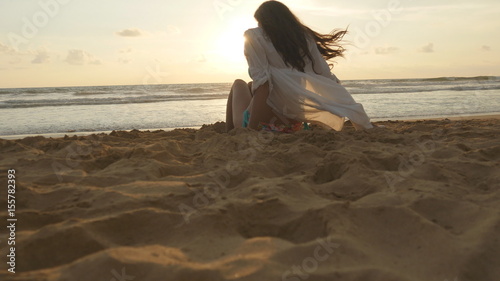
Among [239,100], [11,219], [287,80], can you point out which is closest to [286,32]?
[287,80]

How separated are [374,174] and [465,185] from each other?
1.45 feet

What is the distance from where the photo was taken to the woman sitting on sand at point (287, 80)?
3.61 m

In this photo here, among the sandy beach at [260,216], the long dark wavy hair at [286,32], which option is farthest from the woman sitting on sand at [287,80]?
the sandy beach at [260,216]

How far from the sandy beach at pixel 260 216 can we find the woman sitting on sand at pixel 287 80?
105cm

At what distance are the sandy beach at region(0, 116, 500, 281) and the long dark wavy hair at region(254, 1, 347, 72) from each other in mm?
1227

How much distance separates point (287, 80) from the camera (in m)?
3.68

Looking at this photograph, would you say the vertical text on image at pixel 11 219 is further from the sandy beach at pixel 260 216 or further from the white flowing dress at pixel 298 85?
the white flowing dress at pixel 298 85

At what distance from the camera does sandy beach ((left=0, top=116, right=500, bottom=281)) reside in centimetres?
127

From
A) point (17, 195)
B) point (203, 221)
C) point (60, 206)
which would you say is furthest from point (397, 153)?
point (17, 195)

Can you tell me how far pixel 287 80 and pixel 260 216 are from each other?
2199 millimetres

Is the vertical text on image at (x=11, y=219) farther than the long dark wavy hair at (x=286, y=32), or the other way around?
the long dark wavy hair at (x=286, y=32)

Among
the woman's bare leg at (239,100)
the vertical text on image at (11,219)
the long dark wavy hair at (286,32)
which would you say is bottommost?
the vertical text on image at (11,219)

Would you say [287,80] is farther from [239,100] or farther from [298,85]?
[239,100]

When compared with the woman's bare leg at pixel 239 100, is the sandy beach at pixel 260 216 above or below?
below
